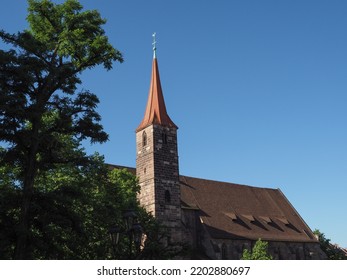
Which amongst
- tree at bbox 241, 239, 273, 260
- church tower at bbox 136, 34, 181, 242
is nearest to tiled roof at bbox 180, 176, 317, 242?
church tower at bbox 136, 34, 181, 242

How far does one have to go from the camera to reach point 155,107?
48469 millimetres

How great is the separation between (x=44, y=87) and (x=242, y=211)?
40.5 meters

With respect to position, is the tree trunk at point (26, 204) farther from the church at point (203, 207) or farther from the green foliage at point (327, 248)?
the green foliage at point (327, 248)

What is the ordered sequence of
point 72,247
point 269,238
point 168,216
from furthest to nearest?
point 269,238
point 168,216
point 72,247

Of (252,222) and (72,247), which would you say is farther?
(252,222)

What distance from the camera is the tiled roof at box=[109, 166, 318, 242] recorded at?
49572 mm

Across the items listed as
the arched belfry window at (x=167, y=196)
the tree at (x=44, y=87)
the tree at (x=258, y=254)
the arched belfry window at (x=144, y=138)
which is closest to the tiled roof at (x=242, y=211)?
the arched belfry window at (x=167, y=196)

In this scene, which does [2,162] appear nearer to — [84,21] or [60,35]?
[60,35]

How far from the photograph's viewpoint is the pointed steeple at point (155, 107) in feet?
155

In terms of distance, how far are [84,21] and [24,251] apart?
8.34m

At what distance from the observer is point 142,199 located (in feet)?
146

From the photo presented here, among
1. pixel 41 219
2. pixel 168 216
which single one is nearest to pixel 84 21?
pixel 41 219

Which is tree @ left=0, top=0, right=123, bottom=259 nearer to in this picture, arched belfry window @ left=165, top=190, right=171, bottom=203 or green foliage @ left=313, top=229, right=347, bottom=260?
arched belfry window @ left=165, top=190, right=171, bottom=203

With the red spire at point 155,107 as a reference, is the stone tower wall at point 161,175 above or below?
below
